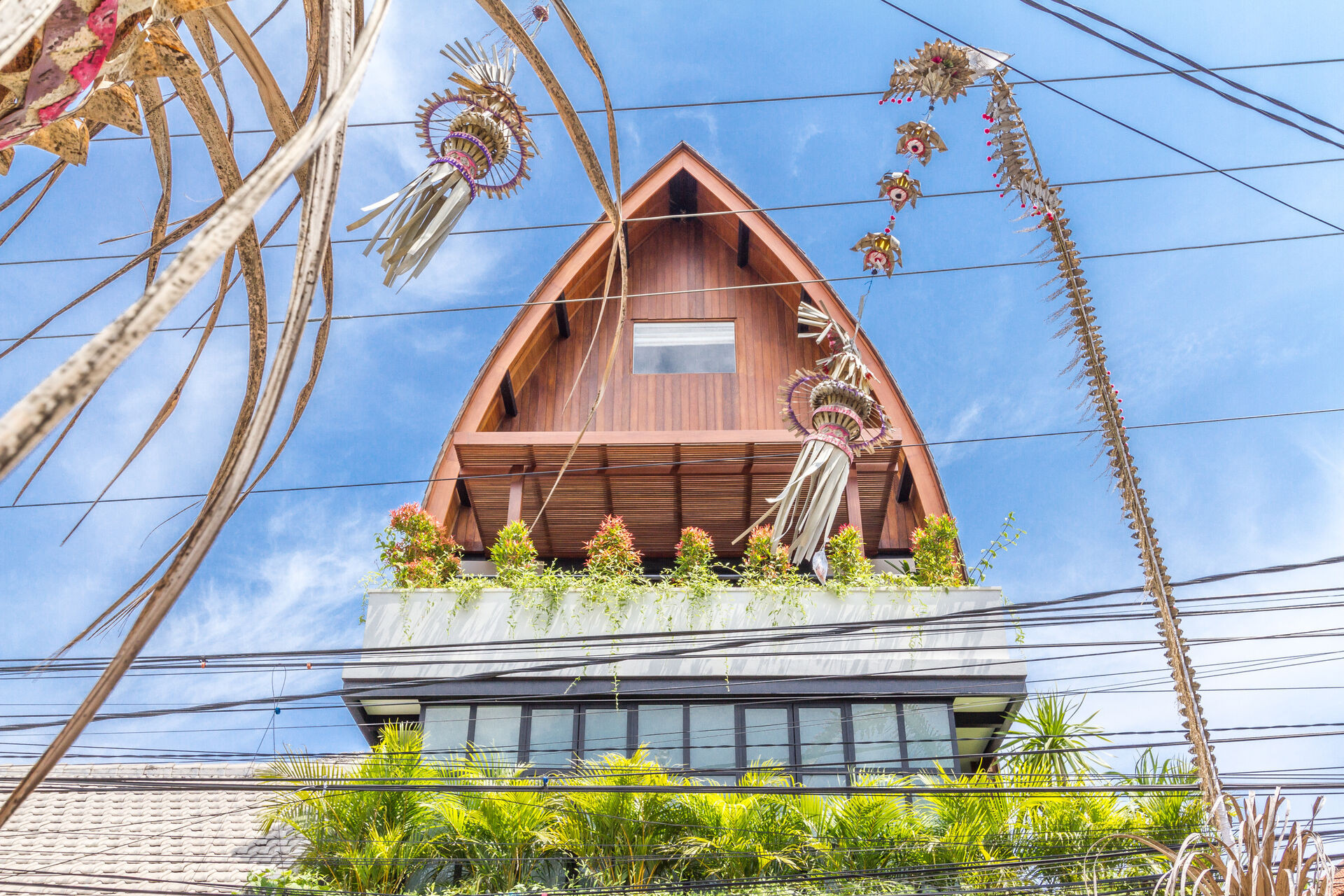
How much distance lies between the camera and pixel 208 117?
0.99 meters

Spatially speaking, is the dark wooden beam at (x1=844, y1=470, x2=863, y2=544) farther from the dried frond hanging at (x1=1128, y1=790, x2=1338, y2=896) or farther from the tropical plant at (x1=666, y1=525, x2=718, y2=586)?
the dried frond hanging at (x1=1128, y1=790, x2=1338, y2=896)

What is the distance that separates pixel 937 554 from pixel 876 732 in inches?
84.0

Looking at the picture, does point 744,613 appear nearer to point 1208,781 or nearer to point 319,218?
point 1208,781

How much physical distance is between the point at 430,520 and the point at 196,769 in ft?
18.5

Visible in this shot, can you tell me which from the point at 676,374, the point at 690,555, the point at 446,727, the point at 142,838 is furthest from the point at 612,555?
the point at 142,838

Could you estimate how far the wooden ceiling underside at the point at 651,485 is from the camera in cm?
1231

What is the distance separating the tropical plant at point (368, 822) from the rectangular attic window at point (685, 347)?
7.07 m

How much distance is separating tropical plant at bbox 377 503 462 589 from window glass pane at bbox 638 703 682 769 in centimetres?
262

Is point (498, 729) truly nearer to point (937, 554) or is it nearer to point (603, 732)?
point (603, 732)

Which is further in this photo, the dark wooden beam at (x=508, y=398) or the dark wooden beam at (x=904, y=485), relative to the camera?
the dark wooden beam at (x=508, y=398)

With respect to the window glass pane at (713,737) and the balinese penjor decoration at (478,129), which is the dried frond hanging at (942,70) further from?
the window glass pane at (713,737)

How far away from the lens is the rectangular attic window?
47.3 feet

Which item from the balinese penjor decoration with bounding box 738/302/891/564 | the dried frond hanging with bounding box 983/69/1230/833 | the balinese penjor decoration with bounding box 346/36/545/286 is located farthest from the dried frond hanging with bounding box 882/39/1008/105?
the balinese penjor decoration with bounding box 738/302/891/564

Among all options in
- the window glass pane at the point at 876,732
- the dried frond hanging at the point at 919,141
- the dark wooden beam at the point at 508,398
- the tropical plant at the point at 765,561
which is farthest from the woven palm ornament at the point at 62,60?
the dark wooden beam at the point at 508,398
